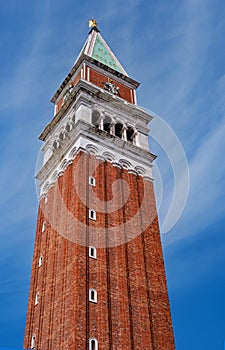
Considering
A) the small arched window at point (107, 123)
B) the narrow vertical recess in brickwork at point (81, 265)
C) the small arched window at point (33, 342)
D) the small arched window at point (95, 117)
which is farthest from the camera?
the small arched window at point (107, 123)

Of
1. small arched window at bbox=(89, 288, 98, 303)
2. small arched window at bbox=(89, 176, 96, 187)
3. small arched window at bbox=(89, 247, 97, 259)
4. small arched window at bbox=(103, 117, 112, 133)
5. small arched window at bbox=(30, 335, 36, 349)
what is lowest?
small arched window at bbox=(30, 335, 36, 349)

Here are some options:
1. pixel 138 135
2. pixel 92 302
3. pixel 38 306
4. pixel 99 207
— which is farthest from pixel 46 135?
pixel 92 302

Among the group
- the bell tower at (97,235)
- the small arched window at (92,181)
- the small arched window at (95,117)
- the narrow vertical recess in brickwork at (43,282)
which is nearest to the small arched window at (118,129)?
the bell tower at (97,235)

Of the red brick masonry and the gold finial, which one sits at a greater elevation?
the gold finial

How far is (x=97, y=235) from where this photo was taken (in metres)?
26.9

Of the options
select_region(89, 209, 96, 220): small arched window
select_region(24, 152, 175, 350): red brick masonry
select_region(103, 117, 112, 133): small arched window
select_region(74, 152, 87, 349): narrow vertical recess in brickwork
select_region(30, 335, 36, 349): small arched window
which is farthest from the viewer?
select_region(103, 117, 112, 133): small arched window

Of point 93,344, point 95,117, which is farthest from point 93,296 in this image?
point 95,117

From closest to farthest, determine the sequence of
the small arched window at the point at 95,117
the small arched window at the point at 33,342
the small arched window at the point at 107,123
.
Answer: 1. the small arched window at the point at 33,342
2. the small arched window at the point at 95,117
3. the small arched window at the point at 107,123

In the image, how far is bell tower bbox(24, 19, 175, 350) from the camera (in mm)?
23516

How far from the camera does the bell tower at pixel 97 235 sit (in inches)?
926

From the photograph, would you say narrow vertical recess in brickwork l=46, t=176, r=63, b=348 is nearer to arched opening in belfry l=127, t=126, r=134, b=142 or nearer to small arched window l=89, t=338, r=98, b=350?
small arched window l=89, t=338, r=98, b=350

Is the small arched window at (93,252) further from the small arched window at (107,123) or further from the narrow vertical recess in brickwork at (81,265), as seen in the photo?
the small arched window at (107,123)

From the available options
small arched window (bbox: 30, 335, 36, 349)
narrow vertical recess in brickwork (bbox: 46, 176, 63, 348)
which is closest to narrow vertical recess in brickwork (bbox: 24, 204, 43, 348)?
small arched window (bbox: 30, 335, 36, 349)

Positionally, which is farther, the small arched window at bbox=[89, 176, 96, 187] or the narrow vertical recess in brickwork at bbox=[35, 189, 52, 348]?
the small arched window at bbox=[89, 176, 96, 187]
